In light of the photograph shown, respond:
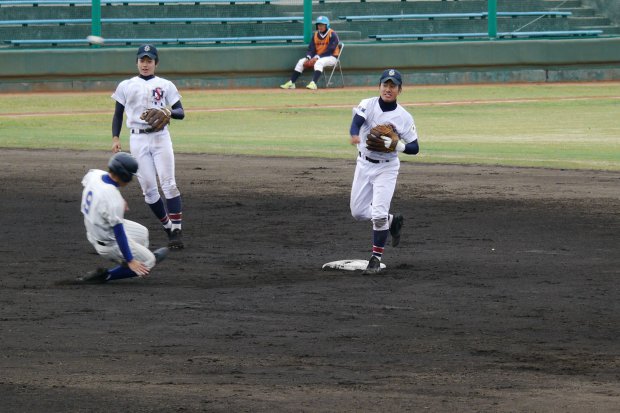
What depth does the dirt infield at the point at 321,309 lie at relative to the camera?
677 centimetres

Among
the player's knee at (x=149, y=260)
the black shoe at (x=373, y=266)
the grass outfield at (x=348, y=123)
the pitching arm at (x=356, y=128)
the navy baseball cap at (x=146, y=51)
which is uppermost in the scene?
the navy baseball cap at (x=146, y=51)

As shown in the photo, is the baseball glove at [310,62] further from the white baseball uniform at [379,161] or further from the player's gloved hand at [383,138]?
the player's gloved hand at [383,138]

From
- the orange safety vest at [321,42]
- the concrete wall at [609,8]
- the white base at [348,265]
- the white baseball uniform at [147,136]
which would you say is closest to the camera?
the white base at [348,265]

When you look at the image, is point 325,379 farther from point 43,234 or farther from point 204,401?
point 43,234

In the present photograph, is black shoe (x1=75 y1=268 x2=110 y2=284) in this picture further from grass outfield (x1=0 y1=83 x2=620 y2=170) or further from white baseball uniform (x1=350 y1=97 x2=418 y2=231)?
grass outfield (x1=0 y1=83 x2=620 y2=170)

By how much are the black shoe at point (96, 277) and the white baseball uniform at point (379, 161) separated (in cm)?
244

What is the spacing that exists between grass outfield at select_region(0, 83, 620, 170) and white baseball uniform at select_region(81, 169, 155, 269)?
9.89m

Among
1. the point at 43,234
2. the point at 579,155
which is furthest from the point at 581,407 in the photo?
the point at 579,155

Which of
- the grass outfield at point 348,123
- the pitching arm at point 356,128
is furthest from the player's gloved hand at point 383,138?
the grass outfield at point 348,123

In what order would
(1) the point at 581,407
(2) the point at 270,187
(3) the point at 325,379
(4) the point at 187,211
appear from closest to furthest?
(1) the point at 581,407 < (3) the point at 325,379 < (4) the point at 187,211 < (2) the point at 270,187

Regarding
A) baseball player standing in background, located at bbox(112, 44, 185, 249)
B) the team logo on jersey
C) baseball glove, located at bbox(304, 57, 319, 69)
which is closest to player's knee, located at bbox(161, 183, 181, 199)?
baseball player standing in background, located at bbox(112, 44, 185, 249)

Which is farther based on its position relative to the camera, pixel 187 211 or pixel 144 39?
pixel 144 39

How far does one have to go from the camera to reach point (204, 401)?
6539mm

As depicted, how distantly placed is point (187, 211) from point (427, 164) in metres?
5.51
